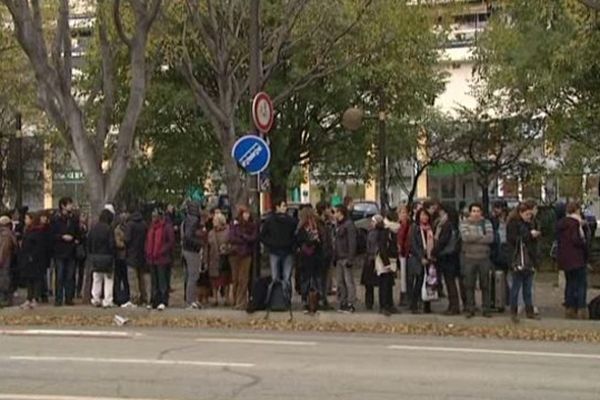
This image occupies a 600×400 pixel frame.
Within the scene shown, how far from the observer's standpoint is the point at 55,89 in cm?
1820

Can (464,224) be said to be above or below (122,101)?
below

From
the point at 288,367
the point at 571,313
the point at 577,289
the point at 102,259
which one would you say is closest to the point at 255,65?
the point at 102,259

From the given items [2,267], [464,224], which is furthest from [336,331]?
[2,267]

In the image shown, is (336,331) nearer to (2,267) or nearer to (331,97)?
(2,267)

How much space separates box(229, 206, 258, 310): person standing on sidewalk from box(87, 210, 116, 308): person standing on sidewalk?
2.05 meters

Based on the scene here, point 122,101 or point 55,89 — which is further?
point 122,101

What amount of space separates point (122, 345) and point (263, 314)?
3749 millimetres

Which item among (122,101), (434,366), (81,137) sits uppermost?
(122,101)

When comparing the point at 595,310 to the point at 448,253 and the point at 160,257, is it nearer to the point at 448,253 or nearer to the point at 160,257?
the point at 448,253

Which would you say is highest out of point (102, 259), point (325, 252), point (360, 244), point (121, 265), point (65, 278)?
point (360, 244)

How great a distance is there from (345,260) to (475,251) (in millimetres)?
2209

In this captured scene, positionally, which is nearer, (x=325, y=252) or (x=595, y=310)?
(x=595, y=310)

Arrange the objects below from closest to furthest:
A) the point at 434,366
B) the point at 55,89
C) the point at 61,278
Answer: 1. the point at 434,366
2. the point at 61,278
3. the point at 55,89

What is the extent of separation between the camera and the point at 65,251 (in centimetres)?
1708
